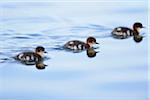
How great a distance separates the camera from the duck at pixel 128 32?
1663mm

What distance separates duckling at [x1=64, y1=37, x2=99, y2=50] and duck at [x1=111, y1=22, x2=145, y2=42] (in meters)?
0.10

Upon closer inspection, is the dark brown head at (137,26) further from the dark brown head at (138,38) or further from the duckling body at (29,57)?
the duckling body at (29,57)

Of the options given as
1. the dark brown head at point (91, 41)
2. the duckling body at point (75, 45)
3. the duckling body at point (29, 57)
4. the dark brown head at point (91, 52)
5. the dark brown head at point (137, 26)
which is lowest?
the duckling body at point (29, 57)

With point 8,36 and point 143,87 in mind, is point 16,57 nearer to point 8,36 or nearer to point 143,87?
point 8,36

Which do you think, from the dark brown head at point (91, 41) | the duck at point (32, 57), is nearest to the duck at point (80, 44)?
the dark brown head at point (91, 41)

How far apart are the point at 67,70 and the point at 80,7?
0.28 meters

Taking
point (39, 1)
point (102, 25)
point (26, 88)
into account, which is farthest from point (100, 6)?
point (26, 88)

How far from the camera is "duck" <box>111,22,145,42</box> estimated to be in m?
1.66

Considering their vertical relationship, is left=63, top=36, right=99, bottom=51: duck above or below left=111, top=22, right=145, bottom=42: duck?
below

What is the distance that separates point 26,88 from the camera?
1.64m

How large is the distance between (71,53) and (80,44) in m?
0.05

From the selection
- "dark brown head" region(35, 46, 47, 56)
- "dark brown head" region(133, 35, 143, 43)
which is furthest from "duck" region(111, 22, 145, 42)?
"dark brown head" region(35, 46, 47, 56)

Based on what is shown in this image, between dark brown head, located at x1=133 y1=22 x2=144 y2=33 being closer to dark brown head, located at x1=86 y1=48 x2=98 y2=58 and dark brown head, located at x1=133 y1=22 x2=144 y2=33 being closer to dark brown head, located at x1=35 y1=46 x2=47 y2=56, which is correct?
dark brown head, located at x1=86 y1=48 x2=98 y2=58

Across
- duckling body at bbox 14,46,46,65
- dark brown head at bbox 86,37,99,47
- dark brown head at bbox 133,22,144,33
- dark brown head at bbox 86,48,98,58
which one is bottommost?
duckling body at bbox 14,46,46,65
